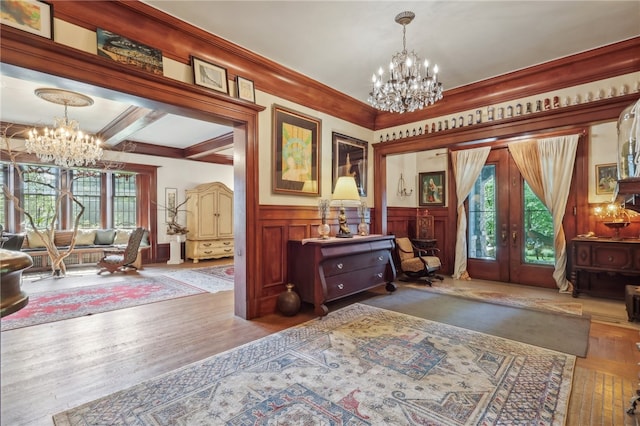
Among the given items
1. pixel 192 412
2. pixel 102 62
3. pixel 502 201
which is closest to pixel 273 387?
pixel 192 412

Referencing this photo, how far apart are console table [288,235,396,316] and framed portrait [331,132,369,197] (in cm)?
118

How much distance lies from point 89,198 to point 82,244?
119cm

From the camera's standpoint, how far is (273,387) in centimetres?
224

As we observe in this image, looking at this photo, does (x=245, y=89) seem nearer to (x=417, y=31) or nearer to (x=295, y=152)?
(x=295, y=152)

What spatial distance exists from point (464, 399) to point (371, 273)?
8.09 feet

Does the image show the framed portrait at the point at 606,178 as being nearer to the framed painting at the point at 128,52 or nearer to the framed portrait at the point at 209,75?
the framed portrait at the point at 209,75

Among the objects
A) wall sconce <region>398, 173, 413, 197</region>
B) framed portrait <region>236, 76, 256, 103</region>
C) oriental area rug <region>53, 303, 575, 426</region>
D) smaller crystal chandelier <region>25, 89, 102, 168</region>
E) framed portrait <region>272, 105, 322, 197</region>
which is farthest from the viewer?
wall sconce <region>398, 173, 413, 197</region>

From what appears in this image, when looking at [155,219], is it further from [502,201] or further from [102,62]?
[502,201]

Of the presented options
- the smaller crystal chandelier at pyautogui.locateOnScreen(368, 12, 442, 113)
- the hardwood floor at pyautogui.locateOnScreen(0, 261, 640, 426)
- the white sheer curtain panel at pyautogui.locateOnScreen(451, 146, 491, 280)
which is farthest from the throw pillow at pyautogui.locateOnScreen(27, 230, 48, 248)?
the white sheer curtain panel at pyautogui.locateOnScreen(451, 146, 491, 280)

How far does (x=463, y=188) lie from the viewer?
6086 mm

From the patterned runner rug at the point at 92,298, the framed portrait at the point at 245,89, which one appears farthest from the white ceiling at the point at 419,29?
the patterned runner rug at the point at 92,298

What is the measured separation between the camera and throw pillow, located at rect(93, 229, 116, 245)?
7570 mm

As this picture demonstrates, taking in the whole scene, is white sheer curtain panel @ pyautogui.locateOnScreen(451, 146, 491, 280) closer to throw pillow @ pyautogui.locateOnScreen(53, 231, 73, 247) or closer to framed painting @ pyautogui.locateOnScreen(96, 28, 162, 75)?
framed painting @ pyautogui.locateOnScreen(96, 28, 162, 75)

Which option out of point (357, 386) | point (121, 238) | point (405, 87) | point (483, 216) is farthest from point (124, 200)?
point (483, 216)
